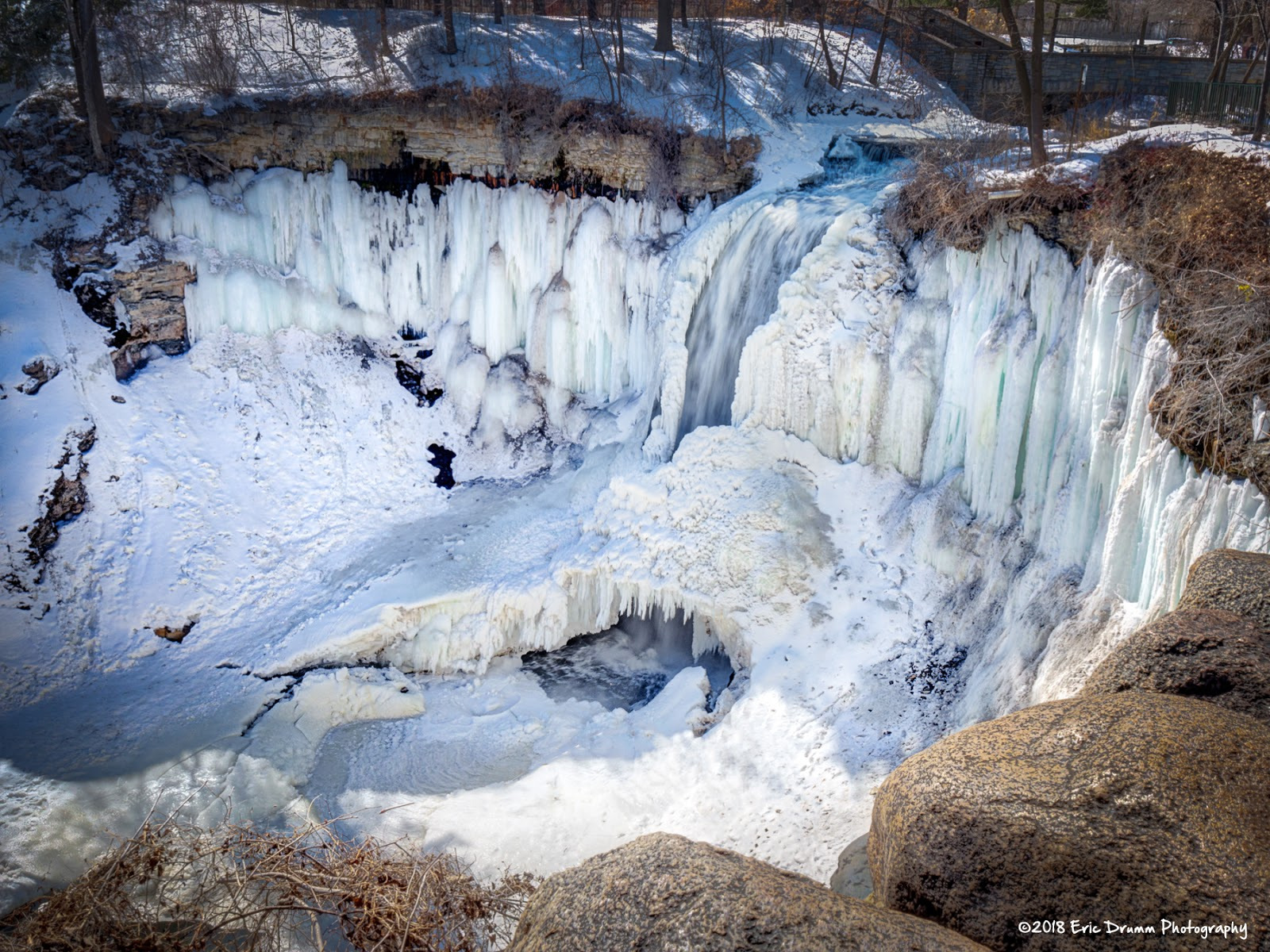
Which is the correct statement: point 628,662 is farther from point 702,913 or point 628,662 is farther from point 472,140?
point 472,140

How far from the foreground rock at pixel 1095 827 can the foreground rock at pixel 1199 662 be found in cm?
33

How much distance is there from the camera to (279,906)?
6.31 m

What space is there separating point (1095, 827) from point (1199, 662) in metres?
1.66

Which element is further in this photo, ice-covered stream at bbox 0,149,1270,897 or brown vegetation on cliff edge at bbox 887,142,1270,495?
ice-covered stream at bbox 0,149,1270,897

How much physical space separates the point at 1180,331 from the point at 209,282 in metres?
15.6

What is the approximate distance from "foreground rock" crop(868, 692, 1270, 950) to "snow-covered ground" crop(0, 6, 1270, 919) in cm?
266

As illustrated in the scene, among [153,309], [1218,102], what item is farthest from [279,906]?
[1218,102]

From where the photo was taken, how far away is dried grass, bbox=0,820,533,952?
642 cm

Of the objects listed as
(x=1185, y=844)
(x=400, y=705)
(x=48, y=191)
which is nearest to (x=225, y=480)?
(x=400, y=705)

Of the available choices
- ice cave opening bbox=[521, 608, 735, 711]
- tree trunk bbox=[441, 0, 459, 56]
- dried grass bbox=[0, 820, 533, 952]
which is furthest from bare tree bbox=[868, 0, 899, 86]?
dried grass bbox=[0, 820, 533, 952]

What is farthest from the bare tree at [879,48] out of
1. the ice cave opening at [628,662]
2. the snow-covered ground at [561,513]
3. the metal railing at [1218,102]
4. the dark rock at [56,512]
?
the dark rock at [56,512]

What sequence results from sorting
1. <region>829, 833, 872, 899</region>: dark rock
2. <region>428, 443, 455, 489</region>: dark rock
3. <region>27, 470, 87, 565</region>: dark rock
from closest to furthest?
<region>829, 833, 872, 899</region>: dark rock
<region>27, 470, 87, 565</region>: dark rock
<region>428, 443, 455, 489</region>: dark rock

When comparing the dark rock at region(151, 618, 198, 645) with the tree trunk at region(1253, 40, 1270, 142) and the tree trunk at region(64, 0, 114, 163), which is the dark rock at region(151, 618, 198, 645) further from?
the tree trunk at region(1253, 40, 1270, 142)

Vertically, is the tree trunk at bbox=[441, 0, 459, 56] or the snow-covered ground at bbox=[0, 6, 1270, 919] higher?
the tree trunk at bbox=[441, 0, 459, 56]
